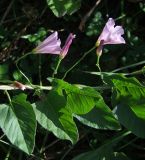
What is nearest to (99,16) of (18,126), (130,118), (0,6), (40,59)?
(40,59)

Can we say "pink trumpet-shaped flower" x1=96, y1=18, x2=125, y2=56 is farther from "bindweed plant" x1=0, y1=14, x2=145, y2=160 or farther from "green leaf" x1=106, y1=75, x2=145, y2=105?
"green leaf" x1=106, y1=75, x2=145, y2=105

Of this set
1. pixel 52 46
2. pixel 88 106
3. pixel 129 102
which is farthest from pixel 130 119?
pixel 52 46

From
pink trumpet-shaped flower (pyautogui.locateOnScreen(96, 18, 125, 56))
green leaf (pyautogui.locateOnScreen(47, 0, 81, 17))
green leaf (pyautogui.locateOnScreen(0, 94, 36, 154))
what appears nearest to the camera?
green leaf (pyautogui.locateOnScreen(0, 94, 36, 154))

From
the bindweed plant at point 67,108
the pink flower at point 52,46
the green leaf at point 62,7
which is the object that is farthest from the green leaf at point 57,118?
the green leaf at point 62,7

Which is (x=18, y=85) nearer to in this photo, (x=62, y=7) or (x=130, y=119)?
(x=130, y=119)

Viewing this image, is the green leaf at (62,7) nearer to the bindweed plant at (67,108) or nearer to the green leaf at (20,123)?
the bindweed plant at (67,108)

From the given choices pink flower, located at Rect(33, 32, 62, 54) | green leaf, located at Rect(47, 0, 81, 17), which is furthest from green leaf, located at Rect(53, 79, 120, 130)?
green leaf, located at Rect(47, 0, 81, 17)

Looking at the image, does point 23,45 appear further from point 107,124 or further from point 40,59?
point 107,124
